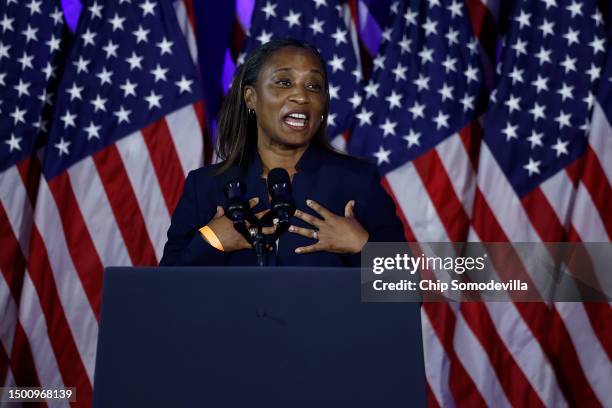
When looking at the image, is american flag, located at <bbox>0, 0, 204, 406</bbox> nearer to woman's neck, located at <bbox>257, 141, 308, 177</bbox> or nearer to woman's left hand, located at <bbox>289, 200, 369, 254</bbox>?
woman's neck, located at <bbox>257, 141, 308, 177</bbox>

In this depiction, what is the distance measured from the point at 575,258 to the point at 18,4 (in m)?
2.95

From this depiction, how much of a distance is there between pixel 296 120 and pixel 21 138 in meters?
1.96

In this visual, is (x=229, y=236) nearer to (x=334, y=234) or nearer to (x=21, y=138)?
(x=334, y=234)

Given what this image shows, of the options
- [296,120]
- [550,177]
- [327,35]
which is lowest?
[296,120]

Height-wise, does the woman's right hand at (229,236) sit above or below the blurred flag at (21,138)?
below

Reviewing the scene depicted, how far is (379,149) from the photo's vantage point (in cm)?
331

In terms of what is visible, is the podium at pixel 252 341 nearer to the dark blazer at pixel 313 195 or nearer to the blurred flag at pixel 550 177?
the dark blazer at pixel 313 195

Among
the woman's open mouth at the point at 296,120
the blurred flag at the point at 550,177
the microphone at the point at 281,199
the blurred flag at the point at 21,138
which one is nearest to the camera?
the microphone at the point at 281,199

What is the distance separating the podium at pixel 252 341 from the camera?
1023 mm

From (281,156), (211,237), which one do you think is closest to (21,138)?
(281,156)

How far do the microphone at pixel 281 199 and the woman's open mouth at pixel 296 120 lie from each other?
0.50 metres

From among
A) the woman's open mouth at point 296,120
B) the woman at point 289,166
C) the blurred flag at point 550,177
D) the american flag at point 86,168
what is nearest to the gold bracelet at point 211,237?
the woman at point 289,166

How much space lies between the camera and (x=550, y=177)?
3.24 m

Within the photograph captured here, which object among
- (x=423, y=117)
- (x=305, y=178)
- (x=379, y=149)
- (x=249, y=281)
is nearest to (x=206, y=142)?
(x=379, y=149)
